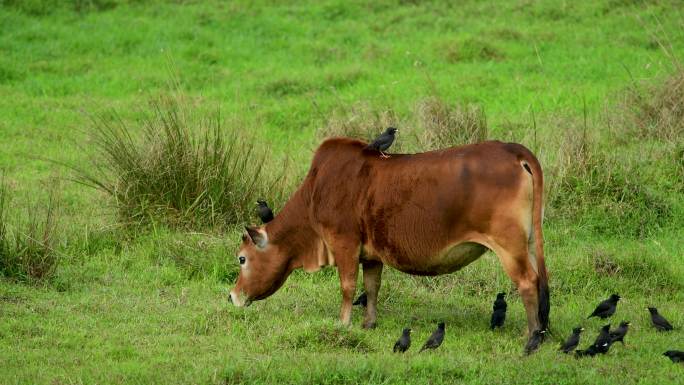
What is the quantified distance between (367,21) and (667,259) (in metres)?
8.91

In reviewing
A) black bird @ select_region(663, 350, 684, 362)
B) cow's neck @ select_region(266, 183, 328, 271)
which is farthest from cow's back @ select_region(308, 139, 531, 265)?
black bird @ select_region(663, 350, 684, 362)

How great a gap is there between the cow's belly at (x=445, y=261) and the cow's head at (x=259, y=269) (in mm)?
974

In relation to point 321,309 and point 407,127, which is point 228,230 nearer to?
point 321,309

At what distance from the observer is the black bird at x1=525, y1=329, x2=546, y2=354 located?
762cm

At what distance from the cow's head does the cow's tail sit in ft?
6.47

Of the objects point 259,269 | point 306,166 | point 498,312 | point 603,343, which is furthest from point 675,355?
point 306,166

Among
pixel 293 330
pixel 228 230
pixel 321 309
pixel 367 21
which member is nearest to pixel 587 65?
pixel 367 21

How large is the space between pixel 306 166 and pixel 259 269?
11.0 feet

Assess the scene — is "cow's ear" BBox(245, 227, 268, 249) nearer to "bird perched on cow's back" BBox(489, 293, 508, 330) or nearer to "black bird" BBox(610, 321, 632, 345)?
"bird perched on cow's back" BBox(489, 293, 508, 330)

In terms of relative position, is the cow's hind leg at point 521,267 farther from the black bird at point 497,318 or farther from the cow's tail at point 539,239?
the black bird at point 497,318

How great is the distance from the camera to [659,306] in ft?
29.8

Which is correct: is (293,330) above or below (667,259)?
above

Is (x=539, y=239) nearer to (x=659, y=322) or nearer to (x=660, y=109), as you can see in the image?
(x=659, y=322)

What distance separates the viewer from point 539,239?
7.66m
